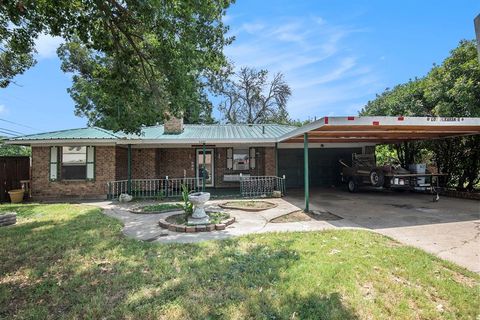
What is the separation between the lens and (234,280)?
13.0 feet

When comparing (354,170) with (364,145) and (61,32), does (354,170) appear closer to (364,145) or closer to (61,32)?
(364,145)

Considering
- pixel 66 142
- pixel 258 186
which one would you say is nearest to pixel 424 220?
pixel 258 186

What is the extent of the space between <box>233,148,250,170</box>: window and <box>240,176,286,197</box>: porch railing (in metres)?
2.34

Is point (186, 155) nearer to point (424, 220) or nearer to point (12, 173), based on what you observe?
point (12, 173)

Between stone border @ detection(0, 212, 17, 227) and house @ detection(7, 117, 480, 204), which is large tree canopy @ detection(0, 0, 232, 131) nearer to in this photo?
house @ detection(7, 117, 480, 204)

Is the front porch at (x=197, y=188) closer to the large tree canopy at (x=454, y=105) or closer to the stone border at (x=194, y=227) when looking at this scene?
the stone border at (x=194, y=227)

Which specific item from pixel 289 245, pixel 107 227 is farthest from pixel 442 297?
pixel 107 227

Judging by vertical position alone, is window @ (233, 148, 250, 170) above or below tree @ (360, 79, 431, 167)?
below

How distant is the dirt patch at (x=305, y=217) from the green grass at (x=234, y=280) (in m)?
1.95

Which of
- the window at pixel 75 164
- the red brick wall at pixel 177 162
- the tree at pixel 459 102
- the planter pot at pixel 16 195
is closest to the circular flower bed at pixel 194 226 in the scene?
the window at pixel 75 164

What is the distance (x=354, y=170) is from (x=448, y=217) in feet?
20.9

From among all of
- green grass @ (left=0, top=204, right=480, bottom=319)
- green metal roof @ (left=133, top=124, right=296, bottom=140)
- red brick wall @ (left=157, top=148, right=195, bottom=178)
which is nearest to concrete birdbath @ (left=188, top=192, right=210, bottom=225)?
green grass @ (left=0, top=204, right=480, bottom=319)

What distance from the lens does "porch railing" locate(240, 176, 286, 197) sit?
1293 cm

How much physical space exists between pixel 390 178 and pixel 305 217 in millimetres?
5664
